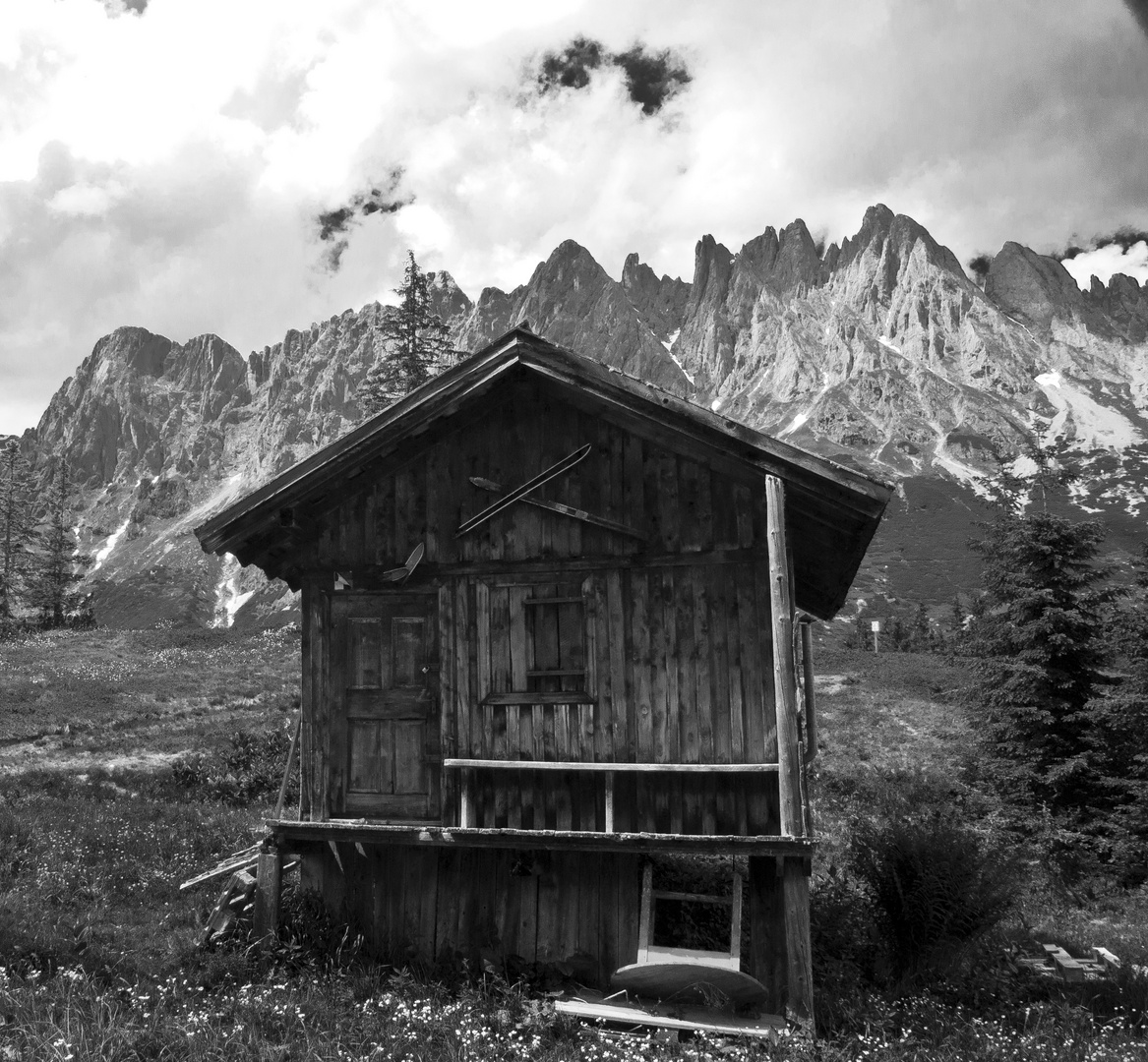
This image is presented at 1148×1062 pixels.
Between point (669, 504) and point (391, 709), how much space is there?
412cm

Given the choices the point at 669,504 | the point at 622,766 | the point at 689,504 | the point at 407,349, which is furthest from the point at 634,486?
the point at 407,349

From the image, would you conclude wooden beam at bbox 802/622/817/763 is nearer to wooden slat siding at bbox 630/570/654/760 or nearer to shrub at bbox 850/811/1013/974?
shrub at bbox 850/811/1013/974

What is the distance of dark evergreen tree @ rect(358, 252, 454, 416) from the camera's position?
3662cm

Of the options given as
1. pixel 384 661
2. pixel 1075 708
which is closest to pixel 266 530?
pixel 384 661

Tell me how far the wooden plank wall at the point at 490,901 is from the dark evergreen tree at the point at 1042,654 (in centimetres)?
1376

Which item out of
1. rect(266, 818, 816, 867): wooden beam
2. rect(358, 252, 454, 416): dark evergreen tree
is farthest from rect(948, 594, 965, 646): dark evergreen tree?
rect(358, 252, 454, 416): dark evergreen tree

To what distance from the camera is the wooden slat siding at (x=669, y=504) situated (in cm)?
1017

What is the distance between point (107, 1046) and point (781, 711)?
20.9 feet

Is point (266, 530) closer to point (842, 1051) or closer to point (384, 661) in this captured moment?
point (384, 661)

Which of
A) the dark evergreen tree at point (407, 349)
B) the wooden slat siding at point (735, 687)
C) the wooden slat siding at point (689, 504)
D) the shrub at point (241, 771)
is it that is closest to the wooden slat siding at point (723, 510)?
the wooden slat siding at point (689, 504)

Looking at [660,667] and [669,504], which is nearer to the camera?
[660,667]

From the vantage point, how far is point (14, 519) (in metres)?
62.4

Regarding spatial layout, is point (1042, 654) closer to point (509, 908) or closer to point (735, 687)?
point (735, 687)

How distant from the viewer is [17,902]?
426 inches
